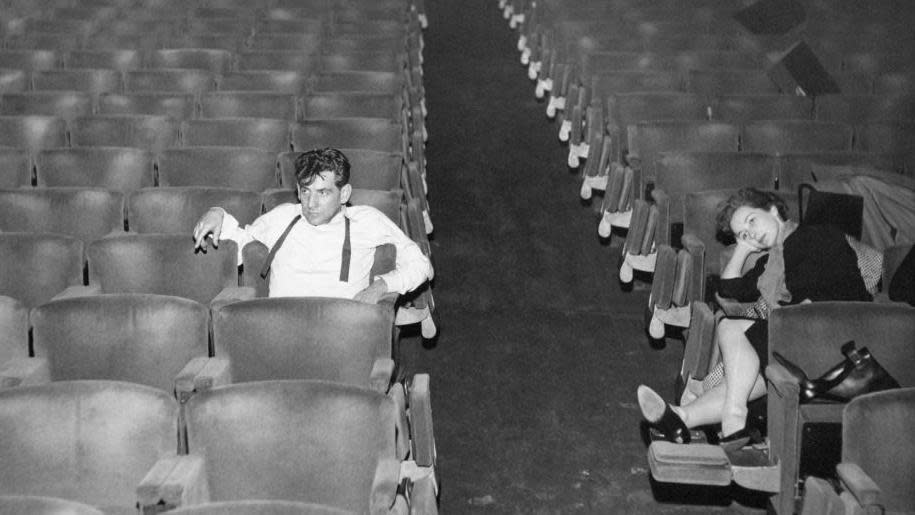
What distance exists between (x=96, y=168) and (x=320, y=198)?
0.59 meters

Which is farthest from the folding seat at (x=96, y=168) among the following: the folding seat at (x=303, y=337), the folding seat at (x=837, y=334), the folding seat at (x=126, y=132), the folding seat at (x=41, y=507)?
the folding seat at (x=837, y=334)

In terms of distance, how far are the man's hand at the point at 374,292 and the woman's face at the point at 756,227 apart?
46 centimetres

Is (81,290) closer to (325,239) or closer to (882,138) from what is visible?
(325,239)

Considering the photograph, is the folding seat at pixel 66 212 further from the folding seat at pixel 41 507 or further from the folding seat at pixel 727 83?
the folding seat at pixel 727 83

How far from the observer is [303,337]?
989 millimetres

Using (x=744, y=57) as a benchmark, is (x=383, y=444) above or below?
below

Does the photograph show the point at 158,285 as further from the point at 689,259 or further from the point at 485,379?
the point at 689,259

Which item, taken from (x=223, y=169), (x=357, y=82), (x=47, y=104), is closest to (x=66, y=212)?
(x=223, y=169)

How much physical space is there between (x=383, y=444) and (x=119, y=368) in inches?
14.2

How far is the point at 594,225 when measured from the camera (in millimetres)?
1838

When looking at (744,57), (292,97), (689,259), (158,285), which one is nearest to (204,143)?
(292,97)

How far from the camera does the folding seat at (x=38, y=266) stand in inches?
45.6

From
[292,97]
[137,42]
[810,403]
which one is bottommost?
[810,403]

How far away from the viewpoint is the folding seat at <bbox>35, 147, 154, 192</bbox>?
1499mm
